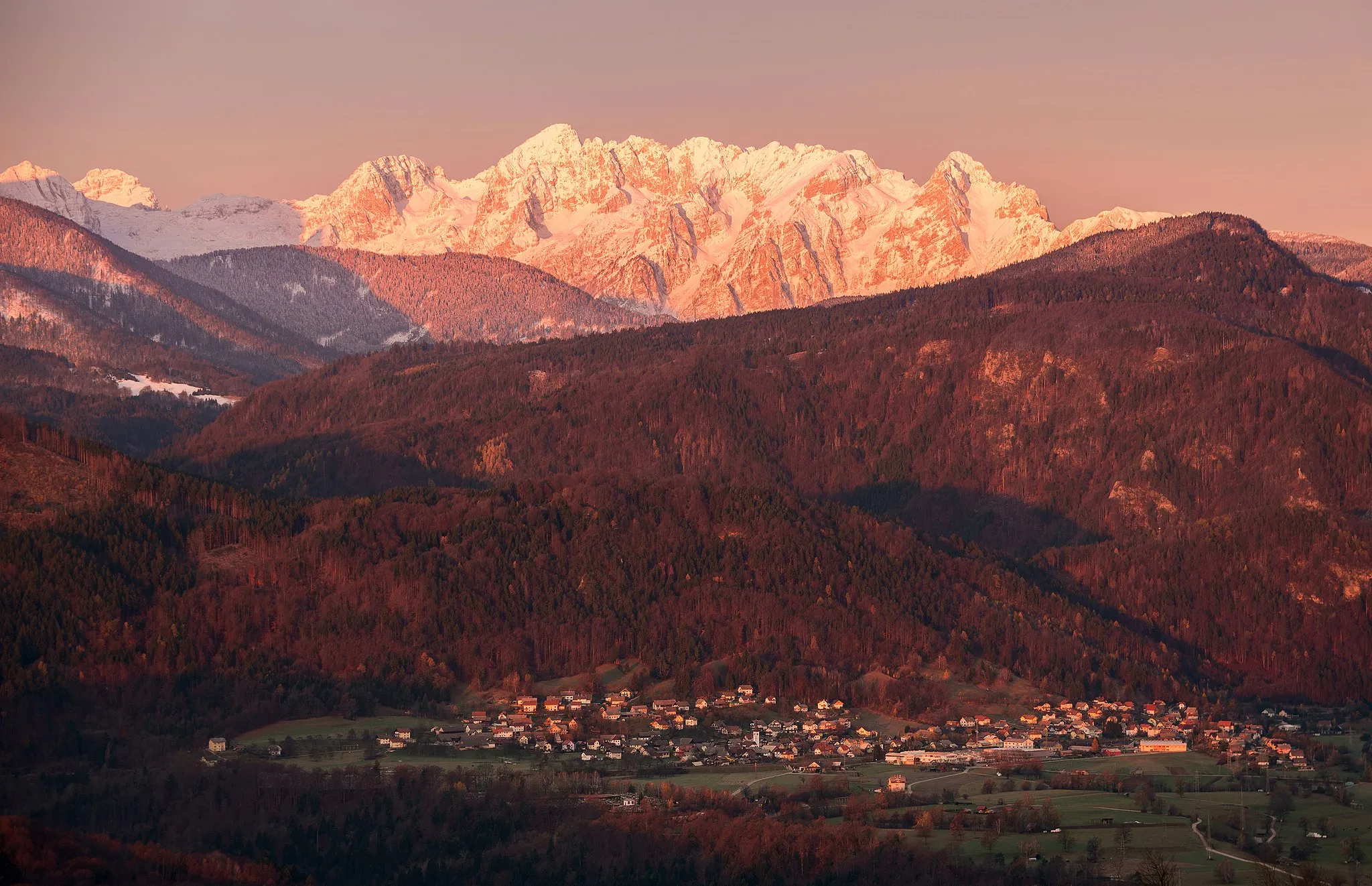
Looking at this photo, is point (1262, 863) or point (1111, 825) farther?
point (1111, 825)

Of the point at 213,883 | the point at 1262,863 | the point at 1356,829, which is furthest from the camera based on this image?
the point at 1356,829

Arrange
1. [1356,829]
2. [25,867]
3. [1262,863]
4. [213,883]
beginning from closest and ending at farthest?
[25,867]
[213,883]
[1262,863]
[1356,829]

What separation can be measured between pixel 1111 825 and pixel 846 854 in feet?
69.3

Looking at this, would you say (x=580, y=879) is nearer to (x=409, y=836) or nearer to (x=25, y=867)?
(x=409, y=836)

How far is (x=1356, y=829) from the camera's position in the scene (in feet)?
625

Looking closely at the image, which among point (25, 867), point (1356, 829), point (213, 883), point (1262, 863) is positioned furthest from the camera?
point (1356, 829)

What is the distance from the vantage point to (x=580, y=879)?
182 metres

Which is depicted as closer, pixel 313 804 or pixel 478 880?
pixel 478 880

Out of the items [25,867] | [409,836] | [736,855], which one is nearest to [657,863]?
[736,855]

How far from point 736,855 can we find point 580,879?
11168mm

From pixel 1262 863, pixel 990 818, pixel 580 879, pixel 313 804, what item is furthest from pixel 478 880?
pixel 1262 863

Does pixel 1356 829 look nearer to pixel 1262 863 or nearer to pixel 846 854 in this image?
pixel 1262 863

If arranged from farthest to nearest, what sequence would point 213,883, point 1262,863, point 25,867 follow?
point 1262,863
point 213,883
point 25,867

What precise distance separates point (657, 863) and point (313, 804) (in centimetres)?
2813
